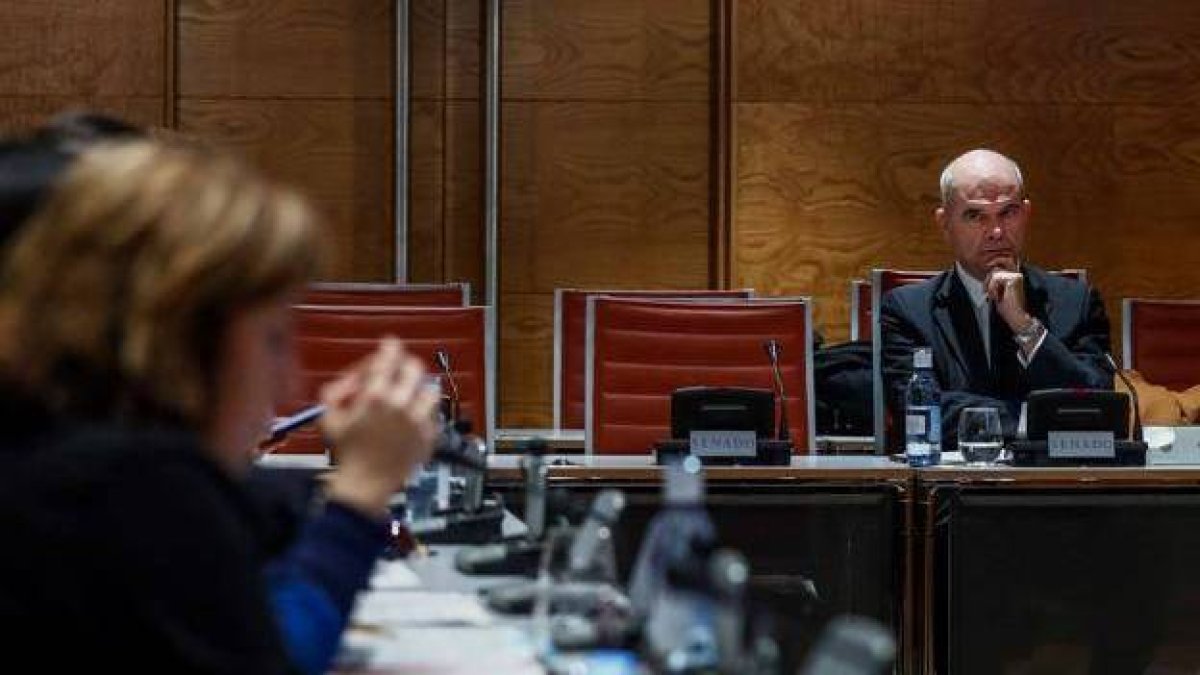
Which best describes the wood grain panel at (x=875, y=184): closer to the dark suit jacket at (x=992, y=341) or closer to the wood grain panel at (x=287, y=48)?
the wood grain panel at (x=287, y=48)

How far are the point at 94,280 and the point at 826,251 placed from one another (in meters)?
6.64

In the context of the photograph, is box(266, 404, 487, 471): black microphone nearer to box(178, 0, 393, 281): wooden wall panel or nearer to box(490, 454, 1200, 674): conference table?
box(490, 454, 1200, 674): conference table

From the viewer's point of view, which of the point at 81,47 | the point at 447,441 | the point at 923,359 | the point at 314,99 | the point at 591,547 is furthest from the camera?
the point at 314,99

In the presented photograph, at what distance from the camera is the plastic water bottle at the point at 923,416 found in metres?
4.65

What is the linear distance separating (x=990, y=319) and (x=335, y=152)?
3.25 m

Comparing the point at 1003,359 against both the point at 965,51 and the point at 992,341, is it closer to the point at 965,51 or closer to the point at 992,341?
the point at 992,341

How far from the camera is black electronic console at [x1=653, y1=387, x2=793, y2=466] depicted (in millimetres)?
4574

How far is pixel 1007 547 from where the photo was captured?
4.43 m

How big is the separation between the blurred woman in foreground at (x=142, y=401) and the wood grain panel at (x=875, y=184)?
21.2ft

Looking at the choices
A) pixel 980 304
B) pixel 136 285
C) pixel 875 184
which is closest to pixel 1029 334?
pixel 980 304

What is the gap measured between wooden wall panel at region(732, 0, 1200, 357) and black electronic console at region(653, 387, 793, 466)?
3.34 metres

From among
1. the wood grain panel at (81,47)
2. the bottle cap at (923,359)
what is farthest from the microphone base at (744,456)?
the wood grain panel at (81,47)

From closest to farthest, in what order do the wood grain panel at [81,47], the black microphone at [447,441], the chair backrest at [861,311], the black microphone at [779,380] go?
1. the black microphone at [447,441]
2. the black microphone at [779,380]
3. the chair backrest at [861,311]
4. the wood grain panel at [81,47]

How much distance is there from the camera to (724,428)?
4.62 meters
